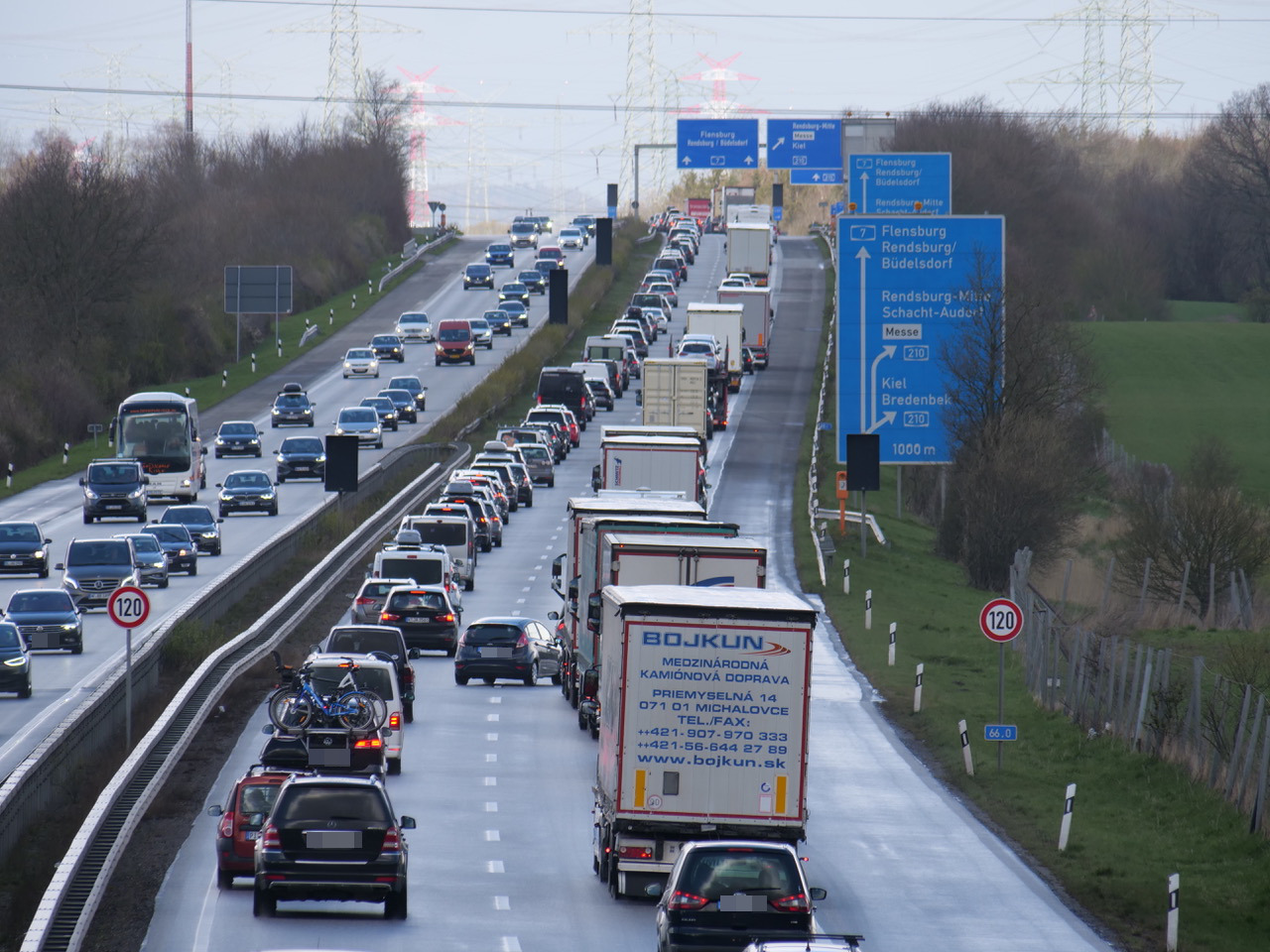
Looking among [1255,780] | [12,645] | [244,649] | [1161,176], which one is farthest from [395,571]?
[1161,176]

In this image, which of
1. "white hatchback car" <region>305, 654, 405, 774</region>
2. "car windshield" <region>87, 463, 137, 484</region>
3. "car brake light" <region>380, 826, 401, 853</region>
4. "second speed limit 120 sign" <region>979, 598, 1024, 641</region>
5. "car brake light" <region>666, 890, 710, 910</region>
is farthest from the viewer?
"car windshield" <region>87, 463, 137, 484</region>

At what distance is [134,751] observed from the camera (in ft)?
82.9

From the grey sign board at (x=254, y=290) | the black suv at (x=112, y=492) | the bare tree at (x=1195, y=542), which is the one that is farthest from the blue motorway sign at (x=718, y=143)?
the black suv at (x=112, y=492)

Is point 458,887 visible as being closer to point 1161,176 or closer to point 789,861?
point 789,861

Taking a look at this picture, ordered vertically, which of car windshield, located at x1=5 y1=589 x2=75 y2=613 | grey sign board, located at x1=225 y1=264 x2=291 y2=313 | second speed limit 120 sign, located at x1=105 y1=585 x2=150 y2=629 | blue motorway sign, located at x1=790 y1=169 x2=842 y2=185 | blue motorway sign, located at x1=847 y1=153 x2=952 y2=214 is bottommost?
car windshield, located at x1=5 y1=589 x2=75 y2=613

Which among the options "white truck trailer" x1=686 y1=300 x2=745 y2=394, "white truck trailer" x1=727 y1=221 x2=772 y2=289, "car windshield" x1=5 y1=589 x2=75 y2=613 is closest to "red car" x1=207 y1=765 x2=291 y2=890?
"car windshield" x1=5 y1=589 x2=75 y2=613

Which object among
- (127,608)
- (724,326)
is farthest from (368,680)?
(724,326)

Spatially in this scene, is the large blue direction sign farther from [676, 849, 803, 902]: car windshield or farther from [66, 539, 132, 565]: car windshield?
[676, 849, 803, 902]: car windshield

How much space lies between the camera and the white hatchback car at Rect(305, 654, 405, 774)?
26406mm

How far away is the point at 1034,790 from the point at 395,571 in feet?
57.7

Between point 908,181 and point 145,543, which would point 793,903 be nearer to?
point 145,543

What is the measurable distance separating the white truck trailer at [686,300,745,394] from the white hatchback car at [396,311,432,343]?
21.5 m

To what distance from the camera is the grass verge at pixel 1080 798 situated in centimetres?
2141

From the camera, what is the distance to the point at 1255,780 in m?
25.3
